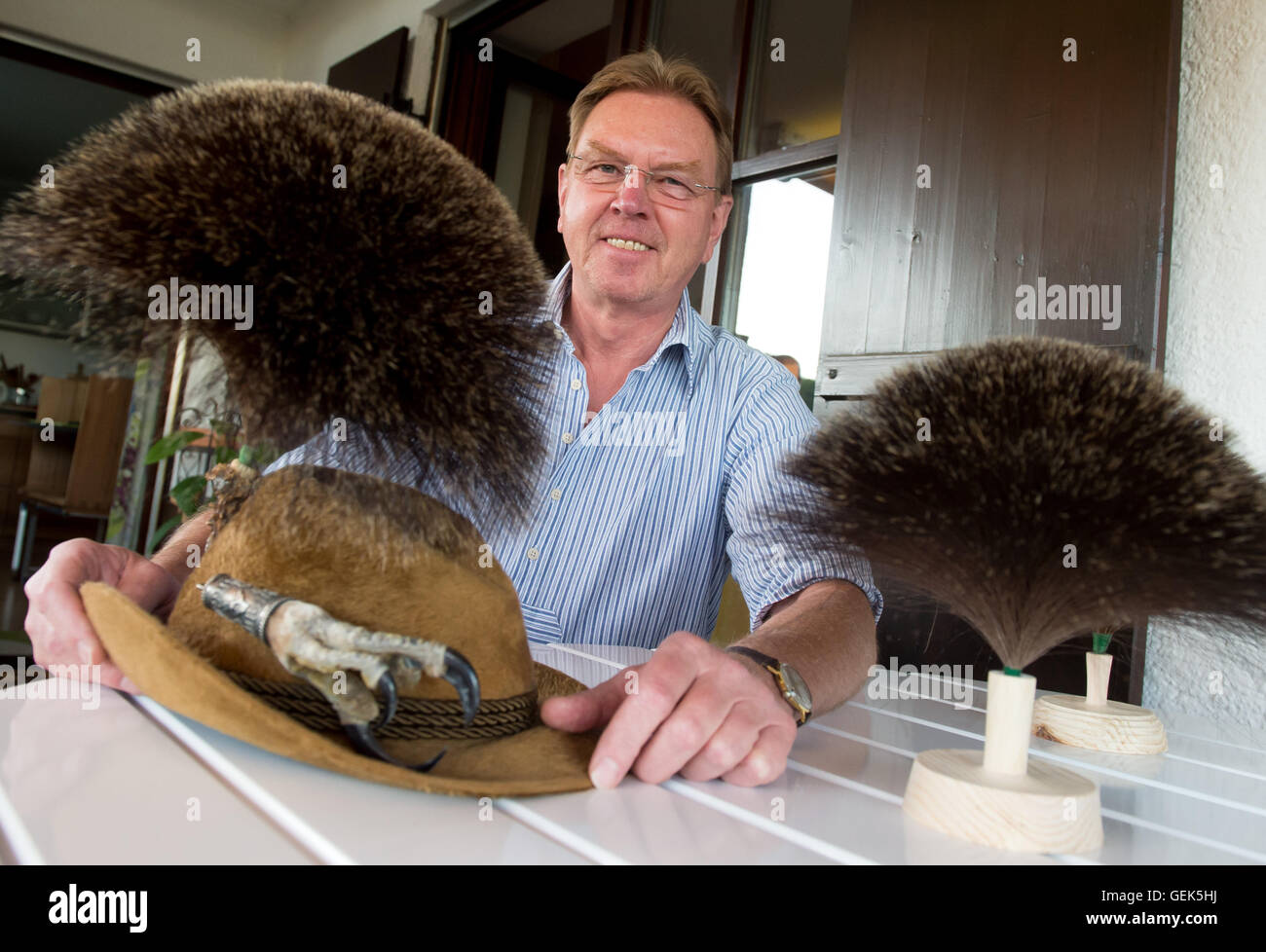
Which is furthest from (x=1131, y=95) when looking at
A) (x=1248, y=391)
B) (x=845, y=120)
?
(x=845, y=120)

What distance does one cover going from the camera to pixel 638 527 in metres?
1.35

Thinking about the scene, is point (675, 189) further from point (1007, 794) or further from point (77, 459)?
point (77, 459)

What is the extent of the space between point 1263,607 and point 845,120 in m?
1.86

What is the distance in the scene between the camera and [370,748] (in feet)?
1.60

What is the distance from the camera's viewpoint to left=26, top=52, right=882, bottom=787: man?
0.84 m

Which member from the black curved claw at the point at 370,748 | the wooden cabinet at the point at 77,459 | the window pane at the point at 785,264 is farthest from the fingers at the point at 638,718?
the wooden cabinet at the point at 77,459

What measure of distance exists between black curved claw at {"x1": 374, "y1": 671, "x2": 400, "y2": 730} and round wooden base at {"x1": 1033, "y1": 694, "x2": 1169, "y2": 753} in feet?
2.16

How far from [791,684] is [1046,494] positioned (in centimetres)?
30

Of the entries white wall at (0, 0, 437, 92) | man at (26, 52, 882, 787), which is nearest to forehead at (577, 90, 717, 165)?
man at (26, 52, 882, 787)

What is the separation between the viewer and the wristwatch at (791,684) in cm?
73

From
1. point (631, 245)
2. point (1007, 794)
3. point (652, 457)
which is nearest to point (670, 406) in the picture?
point (652, 457)

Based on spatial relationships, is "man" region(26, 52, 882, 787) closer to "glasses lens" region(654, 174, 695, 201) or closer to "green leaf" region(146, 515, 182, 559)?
"glasses lens" region(654, 174, 695, 201)

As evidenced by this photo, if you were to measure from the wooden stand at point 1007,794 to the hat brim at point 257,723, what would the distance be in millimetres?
212
